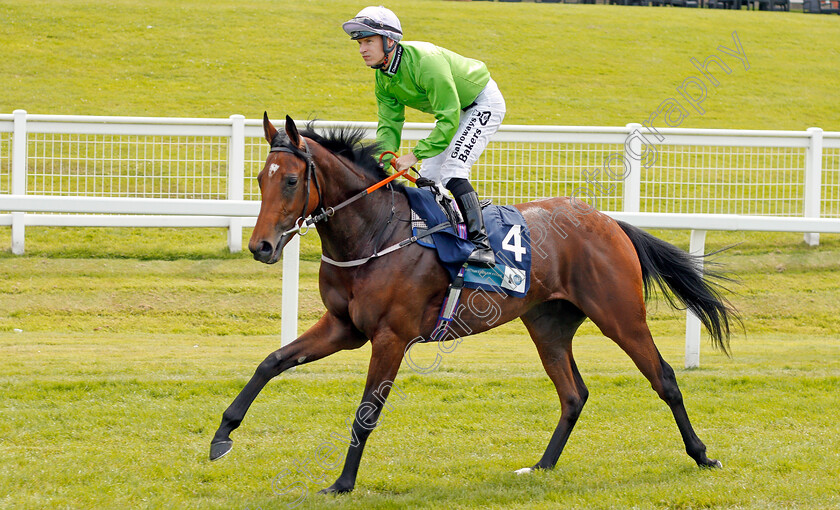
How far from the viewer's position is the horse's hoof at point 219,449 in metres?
3.75

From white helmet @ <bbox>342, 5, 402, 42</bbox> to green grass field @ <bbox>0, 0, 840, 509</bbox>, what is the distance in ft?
6.51

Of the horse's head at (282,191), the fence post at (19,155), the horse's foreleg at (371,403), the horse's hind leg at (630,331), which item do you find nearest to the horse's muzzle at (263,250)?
the horse's head at (282,191)

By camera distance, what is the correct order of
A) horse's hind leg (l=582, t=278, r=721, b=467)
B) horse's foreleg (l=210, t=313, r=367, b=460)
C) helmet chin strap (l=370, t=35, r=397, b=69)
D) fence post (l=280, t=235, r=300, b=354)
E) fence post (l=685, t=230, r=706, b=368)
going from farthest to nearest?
fence post (l=685, t=230, r=706, b=368), fence post (l=280, t=235, r=300, b=354), horse's hind leg (l=582, t=278, r=721, b=467), helmet chin strap (l=370, t=35, r=397, b=69), horse's foreleg (l=210, t=313, r=367, b=460)

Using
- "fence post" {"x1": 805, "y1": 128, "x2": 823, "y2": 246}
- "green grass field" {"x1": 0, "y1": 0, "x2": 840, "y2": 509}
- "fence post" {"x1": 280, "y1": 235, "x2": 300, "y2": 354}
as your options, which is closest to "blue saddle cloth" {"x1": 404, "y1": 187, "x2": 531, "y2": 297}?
"green grass field" {"x1": 0, "y1": 0, "x2": 840, "y2": 509}

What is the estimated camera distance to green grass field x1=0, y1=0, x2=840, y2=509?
4.02 metres

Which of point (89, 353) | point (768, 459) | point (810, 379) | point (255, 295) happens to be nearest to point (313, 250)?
point (255, 295)

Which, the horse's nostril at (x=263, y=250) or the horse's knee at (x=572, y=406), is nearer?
the horse's nostril at (x=263, y=250)

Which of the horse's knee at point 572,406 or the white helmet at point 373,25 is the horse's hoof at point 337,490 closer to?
the horse's knee at point 572,406

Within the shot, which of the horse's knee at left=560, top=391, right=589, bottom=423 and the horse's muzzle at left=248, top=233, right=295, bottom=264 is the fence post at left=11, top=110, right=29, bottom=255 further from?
the horse's knee at left=560, top=391, right=589, bottom=423

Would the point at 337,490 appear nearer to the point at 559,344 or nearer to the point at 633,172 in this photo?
the point at 559,344

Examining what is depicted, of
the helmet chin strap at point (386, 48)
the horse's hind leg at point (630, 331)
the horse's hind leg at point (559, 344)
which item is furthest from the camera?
the horse's hind leg at point (559, 344)

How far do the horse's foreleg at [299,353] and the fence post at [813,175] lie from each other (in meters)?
6.76

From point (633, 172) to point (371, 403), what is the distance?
507 cm

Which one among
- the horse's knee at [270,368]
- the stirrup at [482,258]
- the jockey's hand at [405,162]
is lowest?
the horse's knee at [270,368]
